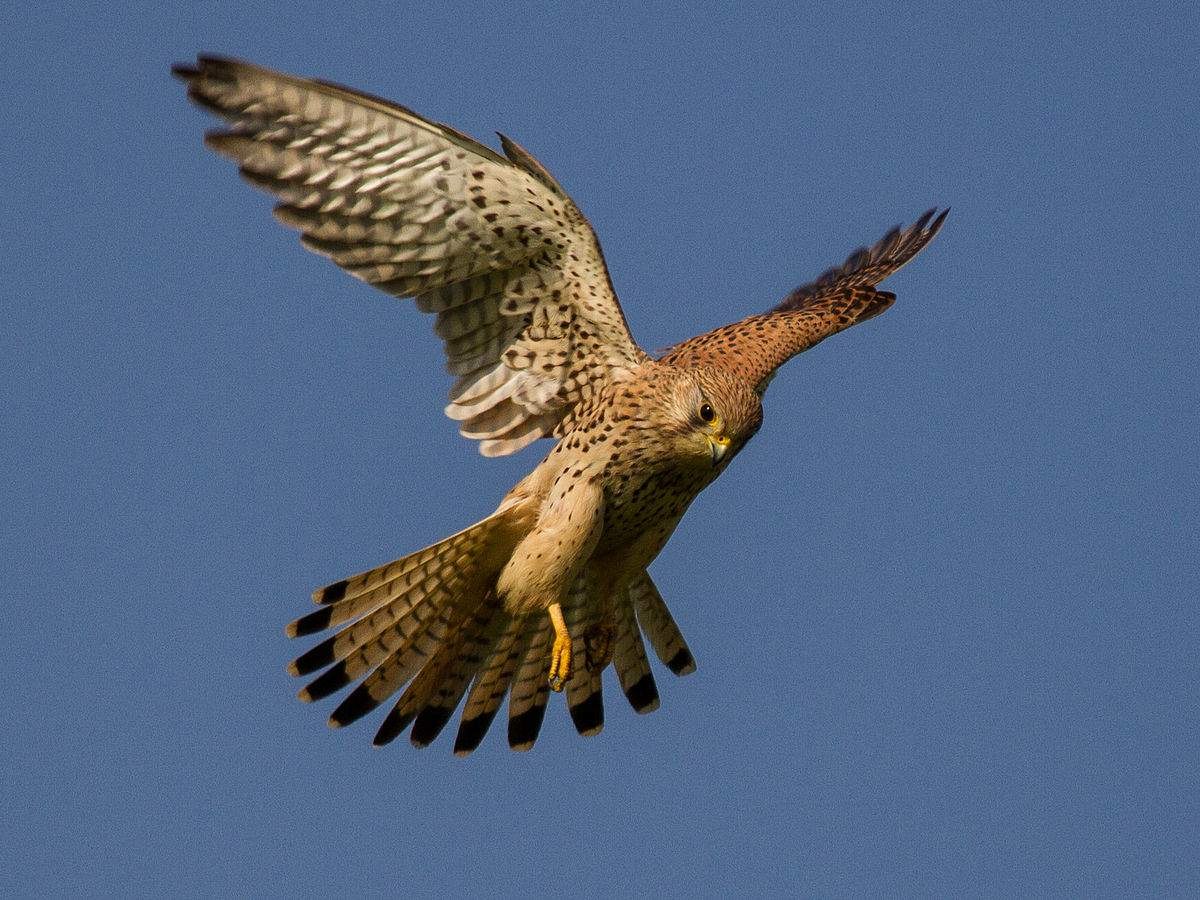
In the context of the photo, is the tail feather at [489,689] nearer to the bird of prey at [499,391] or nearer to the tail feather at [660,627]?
the bird of prey at [499,391]

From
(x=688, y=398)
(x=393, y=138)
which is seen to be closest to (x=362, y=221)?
(x=393, y=138)

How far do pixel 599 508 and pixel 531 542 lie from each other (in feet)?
1.07

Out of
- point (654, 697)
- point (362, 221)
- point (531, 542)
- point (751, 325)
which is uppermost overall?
point (362, 221)

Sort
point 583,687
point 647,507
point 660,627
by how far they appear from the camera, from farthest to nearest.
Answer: point 660,627
point 583,687
point 647,507

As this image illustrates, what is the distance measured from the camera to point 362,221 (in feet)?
27.3

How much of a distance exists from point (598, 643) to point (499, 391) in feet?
4.31

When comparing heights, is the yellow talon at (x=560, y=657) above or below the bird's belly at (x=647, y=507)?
below

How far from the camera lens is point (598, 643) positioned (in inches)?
370

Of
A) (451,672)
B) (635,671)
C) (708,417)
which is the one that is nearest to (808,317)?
(708,417)

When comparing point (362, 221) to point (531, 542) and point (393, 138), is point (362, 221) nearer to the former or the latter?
point (393, 138)

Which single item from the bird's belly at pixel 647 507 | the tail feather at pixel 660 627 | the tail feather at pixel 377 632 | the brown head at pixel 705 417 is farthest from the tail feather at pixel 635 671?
the brown head at pixel 705 417

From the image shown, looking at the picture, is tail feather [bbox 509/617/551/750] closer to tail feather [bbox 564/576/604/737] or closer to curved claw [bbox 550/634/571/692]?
tail feather [bbox 564/576/604/737]

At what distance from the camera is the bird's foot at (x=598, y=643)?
938 centimetres

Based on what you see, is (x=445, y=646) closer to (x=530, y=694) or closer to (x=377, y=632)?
(x=377, y=632)
